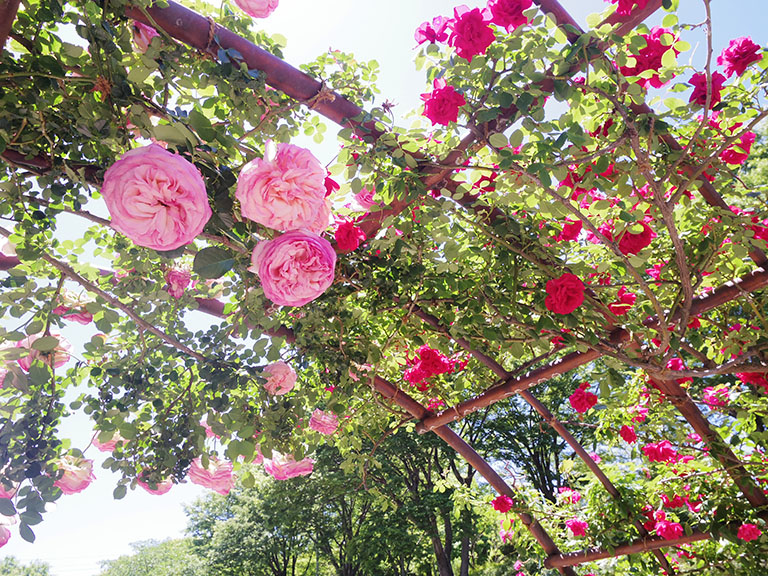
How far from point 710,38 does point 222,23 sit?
5.00ft

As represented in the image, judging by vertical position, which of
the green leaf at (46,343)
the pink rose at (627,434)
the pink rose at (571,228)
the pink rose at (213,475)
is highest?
the pink rose at (571,228)

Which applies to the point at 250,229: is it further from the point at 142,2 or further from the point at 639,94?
the point at 639,94

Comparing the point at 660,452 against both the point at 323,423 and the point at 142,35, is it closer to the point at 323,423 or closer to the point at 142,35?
the point at 323,423

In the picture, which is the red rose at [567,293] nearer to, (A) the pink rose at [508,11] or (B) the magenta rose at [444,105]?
(B) the magenta rose at [444,105]

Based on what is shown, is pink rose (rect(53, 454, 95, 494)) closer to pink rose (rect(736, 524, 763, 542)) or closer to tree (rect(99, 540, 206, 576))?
pink rose (rect(736, 524, 763, 542))

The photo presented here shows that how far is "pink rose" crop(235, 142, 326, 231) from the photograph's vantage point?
0.97 m

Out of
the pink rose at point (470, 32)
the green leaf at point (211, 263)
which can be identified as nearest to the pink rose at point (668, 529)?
the pink rose at point (470, 32)

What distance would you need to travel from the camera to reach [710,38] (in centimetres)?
145

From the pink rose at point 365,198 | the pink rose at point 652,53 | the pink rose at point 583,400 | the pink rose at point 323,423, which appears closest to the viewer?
the pink rose at point 652,53

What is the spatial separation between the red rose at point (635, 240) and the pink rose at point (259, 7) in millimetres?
1515

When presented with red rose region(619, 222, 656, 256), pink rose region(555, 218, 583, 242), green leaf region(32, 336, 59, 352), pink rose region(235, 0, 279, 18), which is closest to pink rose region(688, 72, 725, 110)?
red rose region(619, 222, 656, 256)

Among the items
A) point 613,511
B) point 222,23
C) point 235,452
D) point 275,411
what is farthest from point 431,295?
point 613,511

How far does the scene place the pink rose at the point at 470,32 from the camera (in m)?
1.44

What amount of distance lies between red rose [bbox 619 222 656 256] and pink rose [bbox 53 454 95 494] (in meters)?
2.16
